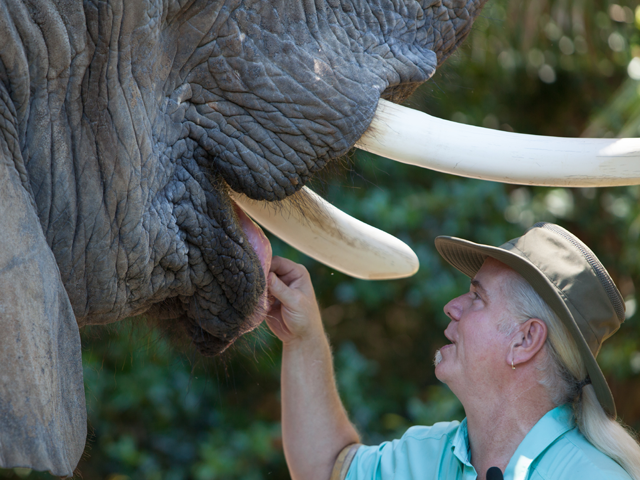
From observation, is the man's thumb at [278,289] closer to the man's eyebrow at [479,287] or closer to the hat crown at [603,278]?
the man's eyebrow at [479,287]

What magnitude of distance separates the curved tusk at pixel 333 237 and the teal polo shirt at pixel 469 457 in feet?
1.24

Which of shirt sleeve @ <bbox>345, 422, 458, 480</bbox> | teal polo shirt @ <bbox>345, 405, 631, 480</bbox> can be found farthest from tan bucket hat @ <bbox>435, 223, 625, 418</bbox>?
shirt sleeve @ <bbox>345, 422, 458, 480</bbox>

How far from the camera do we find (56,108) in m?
1.00

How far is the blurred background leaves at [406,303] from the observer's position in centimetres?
285

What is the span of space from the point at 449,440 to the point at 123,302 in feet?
2.65

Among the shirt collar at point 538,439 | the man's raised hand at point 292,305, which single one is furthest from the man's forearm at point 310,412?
the shirt collar at point 538,439

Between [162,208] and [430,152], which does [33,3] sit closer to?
[162,208]

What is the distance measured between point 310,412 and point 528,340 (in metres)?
0.55

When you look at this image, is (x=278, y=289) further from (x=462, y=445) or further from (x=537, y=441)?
(x=537, y=441)

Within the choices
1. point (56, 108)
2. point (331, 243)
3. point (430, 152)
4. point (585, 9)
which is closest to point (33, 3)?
point (56, 108)

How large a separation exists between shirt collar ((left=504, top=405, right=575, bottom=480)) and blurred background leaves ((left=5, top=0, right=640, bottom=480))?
1.31m

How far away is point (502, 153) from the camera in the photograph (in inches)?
45.7

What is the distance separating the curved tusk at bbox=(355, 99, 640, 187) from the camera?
45.6 inches

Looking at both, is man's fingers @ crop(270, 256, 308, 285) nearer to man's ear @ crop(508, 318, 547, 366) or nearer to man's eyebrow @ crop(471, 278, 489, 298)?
man's eyebrow @ crop(471, 278, 489, 298)
